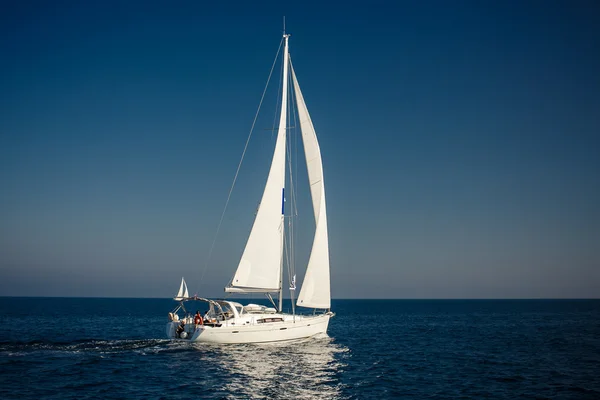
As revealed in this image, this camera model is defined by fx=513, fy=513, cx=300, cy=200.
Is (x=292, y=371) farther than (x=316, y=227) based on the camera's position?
No

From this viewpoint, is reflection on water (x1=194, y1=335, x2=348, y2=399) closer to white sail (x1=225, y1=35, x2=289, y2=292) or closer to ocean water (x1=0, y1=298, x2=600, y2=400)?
ocean water (x1=0, y1=298, x2=600, y2=400)

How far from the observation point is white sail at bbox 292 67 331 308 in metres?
38.3

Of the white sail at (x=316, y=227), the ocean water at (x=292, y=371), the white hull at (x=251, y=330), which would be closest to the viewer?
the ocean water at (x=292, y=371)

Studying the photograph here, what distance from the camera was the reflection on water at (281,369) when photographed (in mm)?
23438

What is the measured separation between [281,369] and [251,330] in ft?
18.8

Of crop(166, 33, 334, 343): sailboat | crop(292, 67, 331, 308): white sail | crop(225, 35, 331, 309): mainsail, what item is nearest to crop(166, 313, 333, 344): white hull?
crop(166, 33, 334, 343): sailboat

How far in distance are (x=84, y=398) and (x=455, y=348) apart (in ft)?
94.6

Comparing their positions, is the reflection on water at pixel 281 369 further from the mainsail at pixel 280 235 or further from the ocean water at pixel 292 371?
the mainsail at pixel 280 235

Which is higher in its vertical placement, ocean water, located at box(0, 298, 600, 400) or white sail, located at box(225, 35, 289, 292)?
white sail, located at box(225, 35, 289, 292)

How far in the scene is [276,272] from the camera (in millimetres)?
37156

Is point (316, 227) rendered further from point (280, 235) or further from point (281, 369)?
point (281, 369)

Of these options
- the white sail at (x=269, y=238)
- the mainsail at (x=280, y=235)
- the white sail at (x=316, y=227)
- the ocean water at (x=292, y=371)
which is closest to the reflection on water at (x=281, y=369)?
the ocean water at (x=292, y=371)

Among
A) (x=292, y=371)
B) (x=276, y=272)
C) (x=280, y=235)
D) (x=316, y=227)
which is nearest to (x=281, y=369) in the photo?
(x=292, y=371)

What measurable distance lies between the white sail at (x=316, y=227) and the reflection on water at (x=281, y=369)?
3.39m
